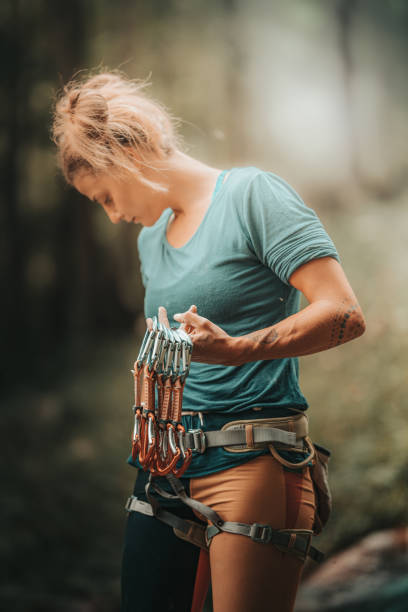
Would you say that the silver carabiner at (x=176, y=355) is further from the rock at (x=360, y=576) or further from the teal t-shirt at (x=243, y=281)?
the rock at (x=360, y=576)

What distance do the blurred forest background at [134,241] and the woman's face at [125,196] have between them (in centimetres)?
193

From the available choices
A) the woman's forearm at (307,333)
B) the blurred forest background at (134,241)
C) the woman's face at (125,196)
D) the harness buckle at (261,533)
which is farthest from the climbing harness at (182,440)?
the blurred forest background at (134,241)

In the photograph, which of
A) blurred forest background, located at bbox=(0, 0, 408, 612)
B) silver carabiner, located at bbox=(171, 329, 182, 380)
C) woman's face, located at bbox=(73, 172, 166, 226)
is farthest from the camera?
blurred forest background, located at bbox=(0, 0, 408, 612)

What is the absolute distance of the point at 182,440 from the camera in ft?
3.36

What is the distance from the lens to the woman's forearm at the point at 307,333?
3.22 feet

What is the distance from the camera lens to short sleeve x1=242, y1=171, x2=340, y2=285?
99 centimetres

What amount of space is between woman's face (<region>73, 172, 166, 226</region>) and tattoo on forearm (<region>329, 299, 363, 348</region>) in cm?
44

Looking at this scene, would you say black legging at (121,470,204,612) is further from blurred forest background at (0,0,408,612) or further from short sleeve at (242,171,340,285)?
blurred forest background at (0,0,408,612)

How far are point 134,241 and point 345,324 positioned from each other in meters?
3.17

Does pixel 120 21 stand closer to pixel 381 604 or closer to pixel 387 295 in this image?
pixel 387 295

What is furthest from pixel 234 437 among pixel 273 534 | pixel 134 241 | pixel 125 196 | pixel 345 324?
pixel 134 241

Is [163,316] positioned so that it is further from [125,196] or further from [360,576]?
[360,576]

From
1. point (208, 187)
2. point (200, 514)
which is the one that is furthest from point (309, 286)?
point (200, 514)

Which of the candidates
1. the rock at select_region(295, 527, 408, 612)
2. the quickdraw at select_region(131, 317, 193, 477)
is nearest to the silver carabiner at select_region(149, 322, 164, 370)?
the quickdraw at select_region(131, 317, 193, 477)
